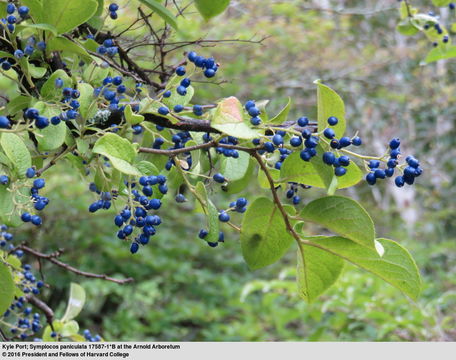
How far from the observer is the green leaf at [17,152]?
809 millimetres

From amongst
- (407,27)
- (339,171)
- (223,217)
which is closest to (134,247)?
(223,217)

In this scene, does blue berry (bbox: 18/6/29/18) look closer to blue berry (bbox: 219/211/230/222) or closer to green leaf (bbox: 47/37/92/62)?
green leaf (bbox: 47/37/92/62)

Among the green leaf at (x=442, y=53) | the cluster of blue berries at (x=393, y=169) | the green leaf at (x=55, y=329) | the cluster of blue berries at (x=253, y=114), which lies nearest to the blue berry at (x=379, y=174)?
the cluster of blue berries at (x=393, y=169)

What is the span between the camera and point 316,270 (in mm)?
1017

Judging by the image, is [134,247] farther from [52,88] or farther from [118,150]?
[52,88]

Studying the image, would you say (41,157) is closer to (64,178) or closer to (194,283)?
(64,178)

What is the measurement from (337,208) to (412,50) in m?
7.61

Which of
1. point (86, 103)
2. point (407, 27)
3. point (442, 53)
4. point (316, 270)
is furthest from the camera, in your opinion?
point (407, 27)

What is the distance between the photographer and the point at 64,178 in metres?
4.38

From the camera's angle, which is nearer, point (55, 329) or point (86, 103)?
point (86, 103)

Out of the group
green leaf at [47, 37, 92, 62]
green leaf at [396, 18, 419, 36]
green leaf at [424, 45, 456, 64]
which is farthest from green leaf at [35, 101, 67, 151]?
green leaf at [396, 18, 419, 36]

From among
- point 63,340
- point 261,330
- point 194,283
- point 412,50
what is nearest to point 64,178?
point 194,283

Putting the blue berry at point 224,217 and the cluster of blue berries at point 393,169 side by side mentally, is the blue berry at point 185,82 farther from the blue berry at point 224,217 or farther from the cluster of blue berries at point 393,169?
the cluster of blue berries at point 393,169

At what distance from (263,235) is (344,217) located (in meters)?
0.17
